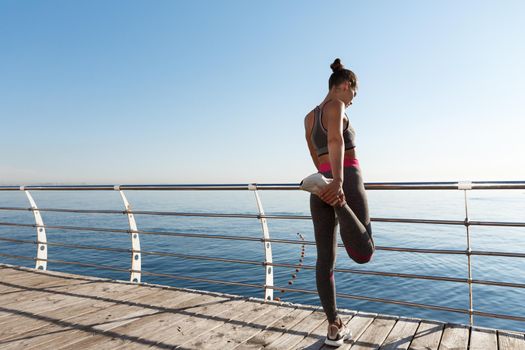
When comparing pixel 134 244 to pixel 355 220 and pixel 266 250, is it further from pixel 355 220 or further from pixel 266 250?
pixel 355 220

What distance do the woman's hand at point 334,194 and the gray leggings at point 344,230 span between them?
0.14ft

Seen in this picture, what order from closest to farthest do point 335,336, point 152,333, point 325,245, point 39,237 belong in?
point 325,245 < point 335,336 < point 152,333 < point 39,237

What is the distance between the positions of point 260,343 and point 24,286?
3458mm

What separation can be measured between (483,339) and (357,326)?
0.90 meters

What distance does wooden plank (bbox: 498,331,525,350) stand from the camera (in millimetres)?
2422

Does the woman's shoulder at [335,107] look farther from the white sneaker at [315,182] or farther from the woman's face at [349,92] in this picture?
the white sneaker at [315,182]

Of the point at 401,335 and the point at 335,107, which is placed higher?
the point at 335,107

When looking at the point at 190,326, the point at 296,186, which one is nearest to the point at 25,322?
the point at 190,326

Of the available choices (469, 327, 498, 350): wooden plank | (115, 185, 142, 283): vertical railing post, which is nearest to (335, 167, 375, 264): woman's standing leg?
(469, 327, 498, 350): wooden plank

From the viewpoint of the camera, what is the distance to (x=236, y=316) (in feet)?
10.4

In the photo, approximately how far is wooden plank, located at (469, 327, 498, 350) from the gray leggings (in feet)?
3.32

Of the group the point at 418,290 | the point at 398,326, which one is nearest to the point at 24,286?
the point at 398,326

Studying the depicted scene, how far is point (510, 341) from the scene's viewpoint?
8.29ft

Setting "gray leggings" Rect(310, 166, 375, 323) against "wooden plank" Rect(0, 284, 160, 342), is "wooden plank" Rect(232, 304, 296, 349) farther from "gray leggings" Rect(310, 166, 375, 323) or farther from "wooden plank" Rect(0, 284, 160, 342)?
"wooden plank" Rect(0, 284, 160, 342)
